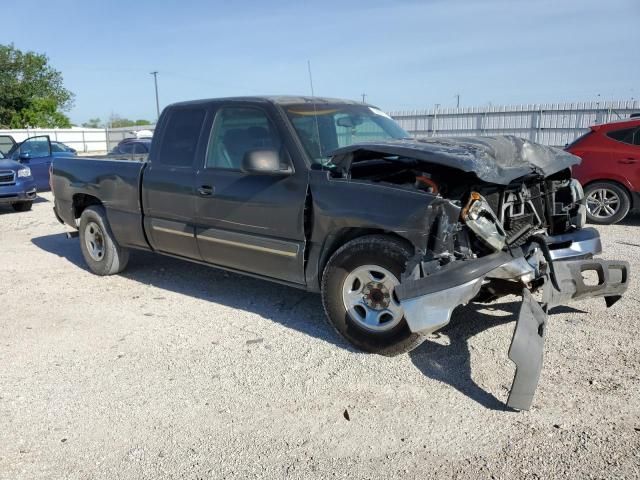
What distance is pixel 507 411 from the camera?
132 inches

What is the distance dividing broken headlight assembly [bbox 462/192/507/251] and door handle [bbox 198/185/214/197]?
7.63 ft

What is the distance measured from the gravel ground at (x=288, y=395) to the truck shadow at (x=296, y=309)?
0.02 metres

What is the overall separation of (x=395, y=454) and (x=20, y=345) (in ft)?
10.6

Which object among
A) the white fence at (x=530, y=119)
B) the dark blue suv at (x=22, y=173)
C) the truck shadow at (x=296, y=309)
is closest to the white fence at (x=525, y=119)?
the white fence at (x=530, y=119)

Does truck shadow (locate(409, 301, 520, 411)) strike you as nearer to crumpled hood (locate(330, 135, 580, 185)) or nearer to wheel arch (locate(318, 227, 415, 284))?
wheel arch (locate(318, 227, 415, 284))

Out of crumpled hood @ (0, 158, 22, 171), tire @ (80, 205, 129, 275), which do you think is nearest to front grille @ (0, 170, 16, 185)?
crumpled hood @ (0, 158, 22, 171)

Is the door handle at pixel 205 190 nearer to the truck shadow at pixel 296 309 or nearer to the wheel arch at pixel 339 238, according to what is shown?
the truck shadow at pixel 296 309

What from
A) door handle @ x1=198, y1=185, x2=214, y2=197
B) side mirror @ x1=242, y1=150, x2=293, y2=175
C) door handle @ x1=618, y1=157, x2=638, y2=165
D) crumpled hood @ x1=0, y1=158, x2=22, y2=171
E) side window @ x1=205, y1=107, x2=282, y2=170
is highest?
side window @ x1=205, y1=107, x2=282, y2=170

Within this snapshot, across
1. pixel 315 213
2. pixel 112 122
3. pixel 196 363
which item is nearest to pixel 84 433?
pixel 196 363

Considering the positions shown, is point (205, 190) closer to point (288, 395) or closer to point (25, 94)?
point (288, 395)

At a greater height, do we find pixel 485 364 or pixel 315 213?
pixel 315 213

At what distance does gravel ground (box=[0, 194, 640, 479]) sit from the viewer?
9.64 feet

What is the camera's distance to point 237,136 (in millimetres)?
4984

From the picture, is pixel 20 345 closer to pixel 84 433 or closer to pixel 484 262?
pixel 84 433
